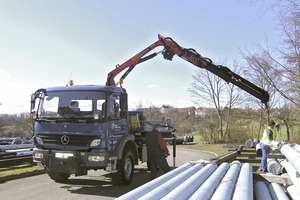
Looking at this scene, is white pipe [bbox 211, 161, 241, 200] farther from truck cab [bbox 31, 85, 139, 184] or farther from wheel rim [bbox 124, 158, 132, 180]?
wheel rim [bbox 124, 158, 132, 180]

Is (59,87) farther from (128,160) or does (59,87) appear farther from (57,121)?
(128,160)

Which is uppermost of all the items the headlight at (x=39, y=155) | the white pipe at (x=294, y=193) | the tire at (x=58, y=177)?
the headlight at (x=39, y=155)

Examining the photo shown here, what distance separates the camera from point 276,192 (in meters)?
4.88

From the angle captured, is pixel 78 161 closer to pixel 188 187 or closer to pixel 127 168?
pixel 127 168

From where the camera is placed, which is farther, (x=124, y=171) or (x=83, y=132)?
(x=124, y=171)

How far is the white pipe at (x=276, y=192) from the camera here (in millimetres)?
4520

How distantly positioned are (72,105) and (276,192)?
619 centimetres

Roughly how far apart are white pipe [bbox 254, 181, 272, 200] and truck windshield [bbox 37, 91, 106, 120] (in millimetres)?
4847

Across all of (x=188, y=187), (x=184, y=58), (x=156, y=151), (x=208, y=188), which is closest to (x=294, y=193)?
(x=208, y=188)

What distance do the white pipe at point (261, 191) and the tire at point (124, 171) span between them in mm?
4669

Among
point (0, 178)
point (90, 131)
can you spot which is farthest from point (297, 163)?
point (0, 178)

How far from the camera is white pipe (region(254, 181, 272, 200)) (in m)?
4.58

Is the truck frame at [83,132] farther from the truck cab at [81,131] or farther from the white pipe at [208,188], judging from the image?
the white pipe at [208,188]

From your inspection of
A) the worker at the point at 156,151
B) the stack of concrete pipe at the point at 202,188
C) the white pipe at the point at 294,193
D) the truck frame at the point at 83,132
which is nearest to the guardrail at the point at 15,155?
the truck frame at the point at 83,132
